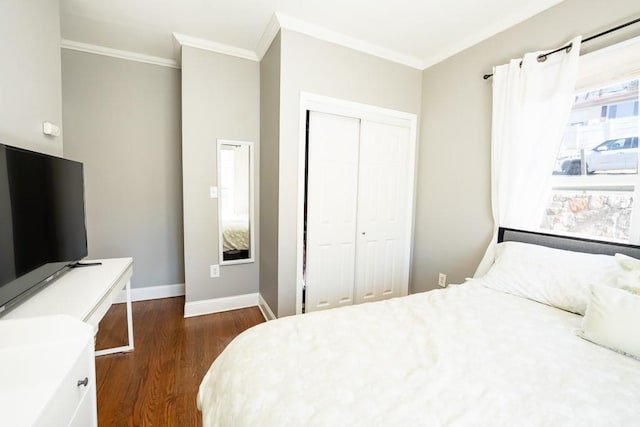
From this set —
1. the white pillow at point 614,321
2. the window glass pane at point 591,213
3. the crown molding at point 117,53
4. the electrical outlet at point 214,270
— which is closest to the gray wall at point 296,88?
the electrical outlet at point 214,270

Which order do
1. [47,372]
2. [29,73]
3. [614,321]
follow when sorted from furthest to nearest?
A: [29,73], [614,321], [47,372]

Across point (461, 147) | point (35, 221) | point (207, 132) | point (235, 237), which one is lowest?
point (235, 237)

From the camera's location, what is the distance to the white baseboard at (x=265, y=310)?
2.51 m

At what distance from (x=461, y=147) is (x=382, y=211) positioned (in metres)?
0.91

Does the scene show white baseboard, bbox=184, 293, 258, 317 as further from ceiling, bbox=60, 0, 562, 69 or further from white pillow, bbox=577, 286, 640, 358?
white pillow, bbox=577, 286, 640, 358

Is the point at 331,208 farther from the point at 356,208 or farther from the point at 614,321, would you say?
the point at 614,321

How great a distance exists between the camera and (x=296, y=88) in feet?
7.16

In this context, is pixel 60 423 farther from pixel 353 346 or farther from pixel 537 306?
pixel 537 306

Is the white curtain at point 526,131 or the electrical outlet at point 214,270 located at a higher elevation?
the white curtain at point 526,131

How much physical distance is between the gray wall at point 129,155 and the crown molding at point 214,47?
606mm

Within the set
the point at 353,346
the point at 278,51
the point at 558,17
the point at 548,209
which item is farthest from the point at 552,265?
the point at 278,51

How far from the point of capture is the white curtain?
1.72m

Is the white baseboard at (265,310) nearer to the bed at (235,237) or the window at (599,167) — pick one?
the bed at (235,237)

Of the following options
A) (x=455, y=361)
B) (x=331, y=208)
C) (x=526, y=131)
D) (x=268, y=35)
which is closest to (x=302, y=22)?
(x=268, y=35)
